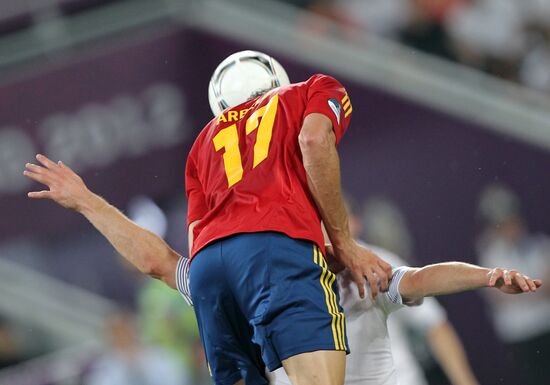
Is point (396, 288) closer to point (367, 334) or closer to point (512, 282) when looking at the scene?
point (367, 334)

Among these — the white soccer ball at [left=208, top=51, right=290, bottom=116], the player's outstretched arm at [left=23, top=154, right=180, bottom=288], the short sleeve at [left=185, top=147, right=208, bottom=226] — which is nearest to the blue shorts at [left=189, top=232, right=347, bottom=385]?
the player's outstretched arm at [left=23, top=154, right=180, bottom=288]

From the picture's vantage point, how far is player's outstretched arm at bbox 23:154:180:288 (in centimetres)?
494

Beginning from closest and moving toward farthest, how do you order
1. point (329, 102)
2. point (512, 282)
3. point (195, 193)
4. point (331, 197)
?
1. point (512, 282)
2. point (331, 197)
3. point (329, 102)
4. point (195, 193)

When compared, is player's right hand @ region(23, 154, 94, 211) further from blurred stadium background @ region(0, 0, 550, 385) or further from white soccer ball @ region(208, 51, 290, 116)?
blurred stadium background @ region(0, 0, 550, 385)

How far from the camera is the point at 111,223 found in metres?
4.95

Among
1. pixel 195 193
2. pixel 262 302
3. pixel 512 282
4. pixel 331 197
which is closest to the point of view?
pixel 512 282

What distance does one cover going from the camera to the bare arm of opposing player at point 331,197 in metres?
4.59

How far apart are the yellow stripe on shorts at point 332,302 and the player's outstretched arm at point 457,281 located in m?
0.31

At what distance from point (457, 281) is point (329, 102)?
88cm

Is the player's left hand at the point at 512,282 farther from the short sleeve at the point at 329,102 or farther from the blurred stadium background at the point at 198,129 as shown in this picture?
the blurred stadium background at the point at 198,129

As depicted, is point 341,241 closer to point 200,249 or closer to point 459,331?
point 200,249

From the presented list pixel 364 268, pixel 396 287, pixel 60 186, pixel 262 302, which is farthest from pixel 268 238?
pixel 60 186

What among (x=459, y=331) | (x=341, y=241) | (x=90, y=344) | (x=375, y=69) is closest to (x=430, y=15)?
(x=375, y=69)

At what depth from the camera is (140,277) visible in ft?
34.3
